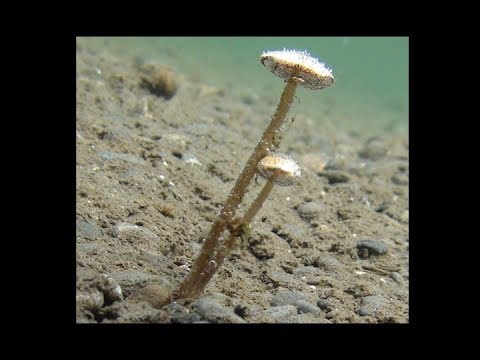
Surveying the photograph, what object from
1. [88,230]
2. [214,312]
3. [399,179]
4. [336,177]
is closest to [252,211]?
[214,312]

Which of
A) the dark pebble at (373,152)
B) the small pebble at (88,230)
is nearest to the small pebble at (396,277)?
the small pebble at (88,230)

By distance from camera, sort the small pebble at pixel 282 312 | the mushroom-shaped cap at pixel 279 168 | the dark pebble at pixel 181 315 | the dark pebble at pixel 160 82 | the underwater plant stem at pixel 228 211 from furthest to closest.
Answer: the dark pebble at pixel 160 82 < the small pebble at pixel 282 312 < the underwater plant stem at pixel 228 211 < the mushroom-shaped cap at pixel 279 168 < the dark pebble at pixel 181 315

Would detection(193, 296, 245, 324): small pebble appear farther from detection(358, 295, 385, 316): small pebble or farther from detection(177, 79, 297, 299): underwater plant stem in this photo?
detection(358, 295, 385, 316): small pebble

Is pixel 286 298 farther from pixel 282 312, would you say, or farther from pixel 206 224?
pixel 206 224

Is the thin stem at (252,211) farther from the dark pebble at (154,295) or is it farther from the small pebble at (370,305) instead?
the small pebble at (370,305)
